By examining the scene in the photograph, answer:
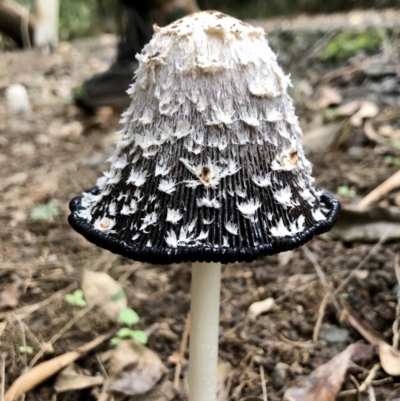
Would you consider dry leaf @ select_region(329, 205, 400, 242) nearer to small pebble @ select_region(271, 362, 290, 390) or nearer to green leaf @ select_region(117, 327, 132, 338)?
small pebble @ select_region(271, 362, 290, 390)

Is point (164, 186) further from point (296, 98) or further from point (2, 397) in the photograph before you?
point (296, 98)

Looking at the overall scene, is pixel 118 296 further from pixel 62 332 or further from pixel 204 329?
pixel 204 329

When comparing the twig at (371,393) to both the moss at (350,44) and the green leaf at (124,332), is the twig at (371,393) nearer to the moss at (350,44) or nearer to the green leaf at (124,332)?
the green leaf at (124,332)

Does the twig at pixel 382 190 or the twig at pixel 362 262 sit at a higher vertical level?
the twig at pixel 382 190

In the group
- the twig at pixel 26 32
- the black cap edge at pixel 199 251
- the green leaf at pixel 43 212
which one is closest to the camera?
the black cap edge at pixel 199 251

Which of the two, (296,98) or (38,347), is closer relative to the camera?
(38,347)

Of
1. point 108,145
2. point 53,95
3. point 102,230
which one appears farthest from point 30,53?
point 102,230

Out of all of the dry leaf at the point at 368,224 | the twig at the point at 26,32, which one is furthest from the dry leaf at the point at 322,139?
the twig at the point at 26,32
